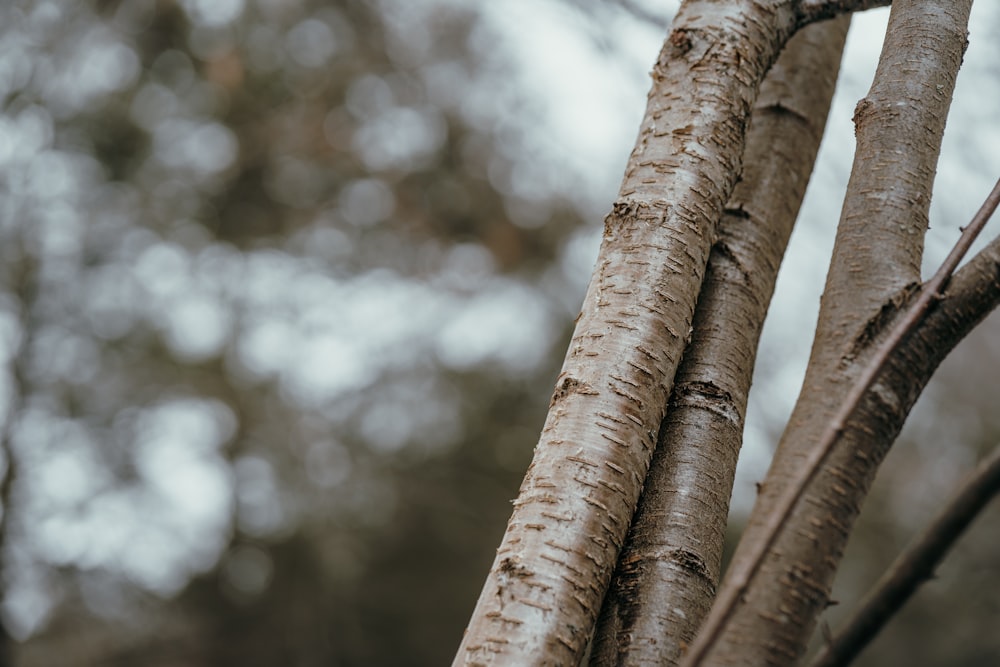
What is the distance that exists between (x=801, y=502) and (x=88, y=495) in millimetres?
3676

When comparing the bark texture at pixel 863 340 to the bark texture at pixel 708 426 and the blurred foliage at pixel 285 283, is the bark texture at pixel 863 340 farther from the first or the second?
the blurred foliage at pixel 285 283

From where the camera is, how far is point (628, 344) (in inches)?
24.0

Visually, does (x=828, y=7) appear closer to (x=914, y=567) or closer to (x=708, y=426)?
(x=708, y=426)

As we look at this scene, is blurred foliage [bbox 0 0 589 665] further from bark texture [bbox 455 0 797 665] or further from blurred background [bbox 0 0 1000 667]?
bark texture [bbox 455 0 797 665]

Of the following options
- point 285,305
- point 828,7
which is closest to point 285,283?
point 285,305

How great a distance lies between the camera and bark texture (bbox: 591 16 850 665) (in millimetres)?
583

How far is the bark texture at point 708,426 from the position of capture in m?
0.58

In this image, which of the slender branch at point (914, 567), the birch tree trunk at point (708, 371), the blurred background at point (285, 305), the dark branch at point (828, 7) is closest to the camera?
the slender branch at point (914, 567)

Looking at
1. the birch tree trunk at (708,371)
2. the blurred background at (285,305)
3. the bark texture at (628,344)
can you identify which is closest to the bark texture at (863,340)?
the birch tree trunk at (708,371)

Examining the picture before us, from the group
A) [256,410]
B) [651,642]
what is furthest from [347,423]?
[651,642]

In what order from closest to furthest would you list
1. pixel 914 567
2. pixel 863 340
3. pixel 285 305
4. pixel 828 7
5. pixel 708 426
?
1. pixel 914 567
2. pixel 863 340
3. pixel 708 426
4. pixel 828 7
5. pixel 285 305

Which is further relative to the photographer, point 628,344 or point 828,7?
point 828,7

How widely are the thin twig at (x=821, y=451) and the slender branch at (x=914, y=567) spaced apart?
0.16 ft

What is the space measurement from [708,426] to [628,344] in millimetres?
109
